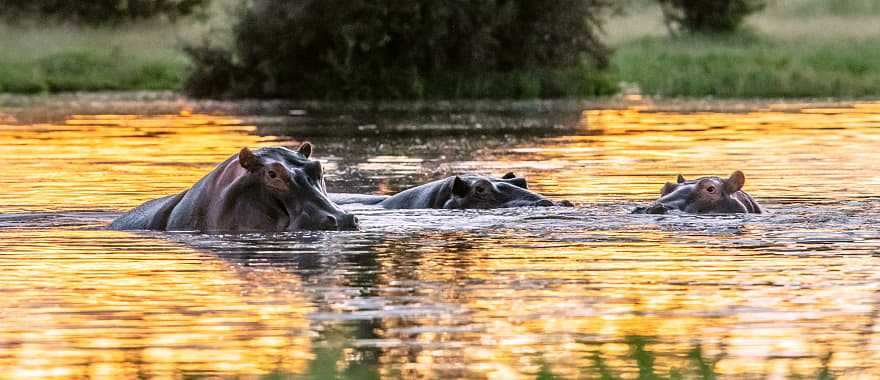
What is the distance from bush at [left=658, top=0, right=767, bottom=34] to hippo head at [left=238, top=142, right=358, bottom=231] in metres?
44.9

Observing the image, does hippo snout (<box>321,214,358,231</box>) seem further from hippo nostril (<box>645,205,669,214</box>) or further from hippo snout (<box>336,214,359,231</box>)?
hippo nostril (<box>645,205,669,214</box>)

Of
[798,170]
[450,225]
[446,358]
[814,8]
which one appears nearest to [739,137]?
[798,170]

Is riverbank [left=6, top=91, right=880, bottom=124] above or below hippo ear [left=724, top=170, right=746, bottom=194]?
below

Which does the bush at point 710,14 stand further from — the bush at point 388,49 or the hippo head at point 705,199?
the hippo head at point 705,199

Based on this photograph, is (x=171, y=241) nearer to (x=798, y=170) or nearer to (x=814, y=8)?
(x=798, y=170)

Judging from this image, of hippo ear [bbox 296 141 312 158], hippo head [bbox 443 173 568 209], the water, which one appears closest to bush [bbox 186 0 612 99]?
the water

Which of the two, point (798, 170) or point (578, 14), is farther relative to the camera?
point (578, 14)

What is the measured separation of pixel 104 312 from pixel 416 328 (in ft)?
4.71

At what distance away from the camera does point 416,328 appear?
26.0 feet

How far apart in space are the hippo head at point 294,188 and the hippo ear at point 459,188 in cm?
239

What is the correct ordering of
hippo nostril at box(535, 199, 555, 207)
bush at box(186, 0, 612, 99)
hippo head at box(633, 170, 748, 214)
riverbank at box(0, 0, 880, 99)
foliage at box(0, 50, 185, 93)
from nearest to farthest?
1. hippo head at box(633, 170, 748, 214)
2. hippo nostril at box(535, 199, 555, 207)
3. riverbank at box(0, 0, 880, 99)
4. bush at box(186, 0, 612, 99)
5. foliage at box(0, 50, 185, 93)

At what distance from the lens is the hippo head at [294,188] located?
11141 mm

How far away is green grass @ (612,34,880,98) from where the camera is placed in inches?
1540

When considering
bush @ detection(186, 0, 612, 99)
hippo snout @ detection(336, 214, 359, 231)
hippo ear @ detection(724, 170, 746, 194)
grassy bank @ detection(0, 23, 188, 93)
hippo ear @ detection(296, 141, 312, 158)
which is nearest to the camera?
hippo snout @ detection(336, 214, 359, 231)
